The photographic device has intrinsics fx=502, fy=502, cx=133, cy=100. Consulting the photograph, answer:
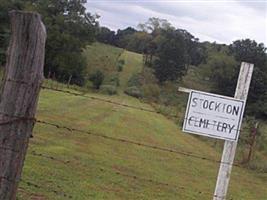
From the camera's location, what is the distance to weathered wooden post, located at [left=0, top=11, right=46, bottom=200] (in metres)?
2.77

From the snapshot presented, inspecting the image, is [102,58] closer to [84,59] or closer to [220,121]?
[84,59]

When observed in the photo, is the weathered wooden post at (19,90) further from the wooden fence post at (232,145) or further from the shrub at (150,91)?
the shrub at (150,91)

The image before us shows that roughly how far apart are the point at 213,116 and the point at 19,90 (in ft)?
7.14

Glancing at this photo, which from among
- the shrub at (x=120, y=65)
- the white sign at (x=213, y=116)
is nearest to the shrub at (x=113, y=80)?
the shrub at (x=120, y=65)

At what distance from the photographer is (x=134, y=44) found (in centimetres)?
8944

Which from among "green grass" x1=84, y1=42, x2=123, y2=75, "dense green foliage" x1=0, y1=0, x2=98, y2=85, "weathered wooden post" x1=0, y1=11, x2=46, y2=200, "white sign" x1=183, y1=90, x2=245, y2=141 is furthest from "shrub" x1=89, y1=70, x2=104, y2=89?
Answer: "weathered wooden post" x1=0, y1=11, x2=46, y2=200

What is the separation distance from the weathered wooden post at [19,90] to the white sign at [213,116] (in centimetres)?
197

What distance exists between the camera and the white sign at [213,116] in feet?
14.7

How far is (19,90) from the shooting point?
111 inches

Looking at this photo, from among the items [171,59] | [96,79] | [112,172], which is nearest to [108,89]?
[96,79]

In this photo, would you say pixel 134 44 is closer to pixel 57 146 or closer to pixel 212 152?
pixel 212 152

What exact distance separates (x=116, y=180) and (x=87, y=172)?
0.61 m

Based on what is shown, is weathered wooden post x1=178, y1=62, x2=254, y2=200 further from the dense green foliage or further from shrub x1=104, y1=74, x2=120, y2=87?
shrub x1=104, y1=74, x2=120, y2=87

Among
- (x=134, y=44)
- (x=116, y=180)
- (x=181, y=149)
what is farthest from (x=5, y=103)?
(x=134, y=44)
